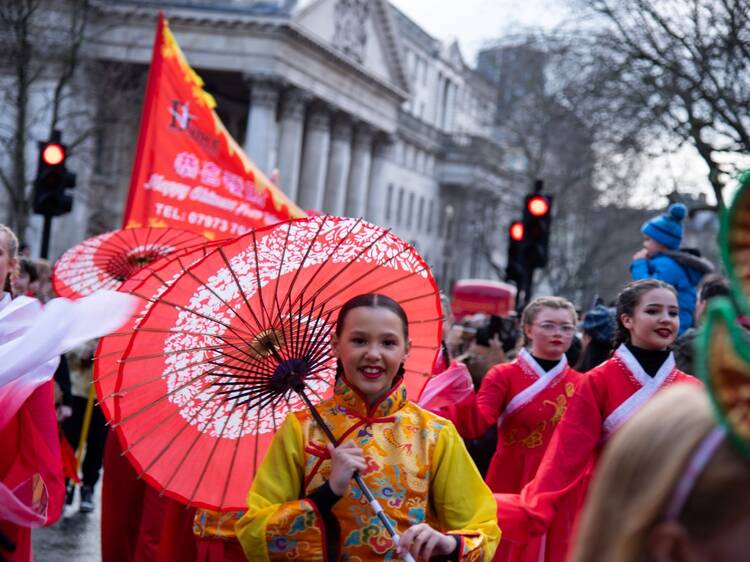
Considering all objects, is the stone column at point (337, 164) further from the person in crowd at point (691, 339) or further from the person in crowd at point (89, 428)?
the person in crowd at point (691, 339)

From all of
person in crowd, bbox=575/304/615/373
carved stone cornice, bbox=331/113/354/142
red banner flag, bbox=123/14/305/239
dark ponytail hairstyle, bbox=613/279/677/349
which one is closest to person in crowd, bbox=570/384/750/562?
dark ponytail hairstyle, bbox=613/279/677/349

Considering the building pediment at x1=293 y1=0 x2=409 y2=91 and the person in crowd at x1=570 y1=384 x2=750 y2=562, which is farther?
the building pediment at x1=293 y1=0 x2=409 y2=91

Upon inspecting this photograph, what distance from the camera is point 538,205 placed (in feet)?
52.3

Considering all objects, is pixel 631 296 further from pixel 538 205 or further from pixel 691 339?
pixel 538 205

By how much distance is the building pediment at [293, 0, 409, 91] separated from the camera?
182ft

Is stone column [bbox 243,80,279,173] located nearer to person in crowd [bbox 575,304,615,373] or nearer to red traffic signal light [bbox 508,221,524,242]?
red traffic signal light [bbox 508,221,524,242]

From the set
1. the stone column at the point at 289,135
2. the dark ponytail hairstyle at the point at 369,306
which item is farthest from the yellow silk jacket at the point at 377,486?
the stone column at the point at 289,135

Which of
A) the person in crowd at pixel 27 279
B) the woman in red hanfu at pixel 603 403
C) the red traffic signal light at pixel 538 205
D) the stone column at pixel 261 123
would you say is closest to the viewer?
the woman in red hanfu at pixel 603 403

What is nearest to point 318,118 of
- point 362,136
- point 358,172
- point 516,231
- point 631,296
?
point 358,172

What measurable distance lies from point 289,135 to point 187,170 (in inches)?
1673

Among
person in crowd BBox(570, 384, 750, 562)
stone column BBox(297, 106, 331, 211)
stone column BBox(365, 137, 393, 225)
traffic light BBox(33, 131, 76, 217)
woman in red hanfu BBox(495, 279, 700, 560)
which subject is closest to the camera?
person in crowd BBox(570, 384, 750, 562)

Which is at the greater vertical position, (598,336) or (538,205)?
(538,205)

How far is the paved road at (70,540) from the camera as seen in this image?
8.63 metres

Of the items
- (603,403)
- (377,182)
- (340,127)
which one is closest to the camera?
(603,403)
